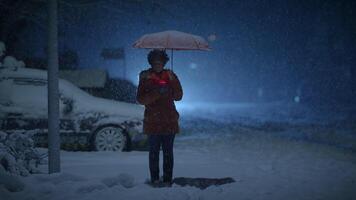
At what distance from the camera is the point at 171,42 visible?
321 inches

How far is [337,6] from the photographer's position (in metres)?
40.2

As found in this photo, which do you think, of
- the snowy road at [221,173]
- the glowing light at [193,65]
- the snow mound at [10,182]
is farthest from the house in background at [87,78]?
the glowing light at [193,65]

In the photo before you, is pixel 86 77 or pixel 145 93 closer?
pixel 145 93

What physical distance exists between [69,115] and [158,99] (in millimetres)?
4436

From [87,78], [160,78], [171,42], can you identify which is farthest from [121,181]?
[87,78]

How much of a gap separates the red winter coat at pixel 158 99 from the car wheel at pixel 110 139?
13.9 feet

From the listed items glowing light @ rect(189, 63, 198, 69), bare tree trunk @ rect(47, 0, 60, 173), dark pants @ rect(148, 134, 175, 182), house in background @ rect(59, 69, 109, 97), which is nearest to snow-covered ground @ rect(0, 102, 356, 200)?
dark pants @ rect(148, 134, 175, 182)

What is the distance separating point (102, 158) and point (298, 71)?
1463 inches

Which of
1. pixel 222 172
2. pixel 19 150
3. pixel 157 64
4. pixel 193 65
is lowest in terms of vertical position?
pixel 222 172

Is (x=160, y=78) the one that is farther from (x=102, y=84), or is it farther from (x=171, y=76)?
(x=102, y=84)

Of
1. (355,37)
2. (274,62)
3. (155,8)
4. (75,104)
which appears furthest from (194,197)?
(274,62)

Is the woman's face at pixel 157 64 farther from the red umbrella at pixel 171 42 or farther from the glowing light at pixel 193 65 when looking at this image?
the glowing light at pixel 193 65

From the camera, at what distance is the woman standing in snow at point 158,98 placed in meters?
6.29

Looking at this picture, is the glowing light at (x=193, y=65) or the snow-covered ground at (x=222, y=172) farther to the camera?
the glowing light at (x=193, y=65)
